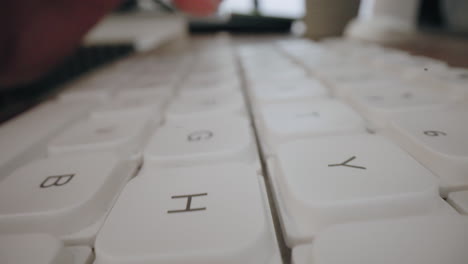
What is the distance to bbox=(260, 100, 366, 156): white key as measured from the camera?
10.2 inches

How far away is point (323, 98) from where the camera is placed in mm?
338

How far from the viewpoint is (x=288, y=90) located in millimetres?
373

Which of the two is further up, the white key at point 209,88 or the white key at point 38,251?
the white key at point 209,88

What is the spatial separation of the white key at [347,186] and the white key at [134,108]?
0.19 meters

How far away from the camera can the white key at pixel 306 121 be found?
0.26 metres

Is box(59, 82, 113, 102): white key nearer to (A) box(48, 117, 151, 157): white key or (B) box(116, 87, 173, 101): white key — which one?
(B) box(116, 87, 173, 101): white key

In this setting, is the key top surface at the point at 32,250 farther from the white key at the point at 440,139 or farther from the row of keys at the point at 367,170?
the white key at the point at 440,139

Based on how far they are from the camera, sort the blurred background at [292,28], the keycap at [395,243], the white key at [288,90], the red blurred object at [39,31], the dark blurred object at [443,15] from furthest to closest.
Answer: the dark blurred object at [443,15] < the blurred background at [292,28] < the red blurred object at [39,31] < the white key at [288,90] < the keycap at [395,243]

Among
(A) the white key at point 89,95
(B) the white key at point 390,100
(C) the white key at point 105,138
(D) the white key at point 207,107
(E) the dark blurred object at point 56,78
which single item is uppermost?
(B) the white key at point 390,100

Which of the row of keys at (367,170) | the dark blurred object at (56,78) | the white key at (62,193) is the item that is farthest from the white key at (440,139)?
the dark blurred object at (56,78)

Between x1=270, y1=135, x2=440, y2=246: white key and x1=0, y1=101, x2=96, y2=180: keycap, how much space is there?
0.74 ft

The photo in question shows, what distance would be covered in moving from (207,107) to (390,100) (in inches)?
7.6

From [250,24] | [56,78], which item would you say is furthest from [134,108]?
[250,24]

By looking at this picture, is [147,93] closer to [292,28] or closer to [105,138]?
[105,138]
